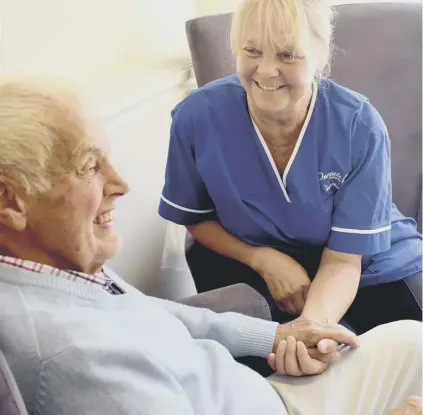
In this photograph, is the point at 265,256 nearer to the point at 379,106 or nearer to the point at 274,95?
the point at 274,95

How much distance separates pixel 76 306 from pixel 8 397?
0.19m

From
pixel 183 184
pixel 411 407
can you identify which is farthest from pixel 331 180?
pixel 411 407

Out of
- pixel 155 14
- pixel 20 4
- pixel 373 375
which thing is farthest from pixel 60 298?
pixel 155 14

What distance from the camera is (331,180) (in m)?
1.32

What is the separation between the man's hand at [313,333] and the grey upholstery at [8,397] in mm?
578

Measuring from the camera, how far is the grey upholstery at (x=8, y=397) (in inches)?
26.2

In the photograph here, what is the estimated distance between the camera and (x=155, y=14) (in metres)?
1.91

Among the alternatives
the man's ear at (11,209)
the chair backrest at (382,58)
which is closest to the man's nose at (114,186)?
the man's ear at (11,209)

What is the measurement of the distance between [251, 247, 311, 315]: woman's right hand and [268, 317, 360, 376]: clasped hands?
0.19 meters

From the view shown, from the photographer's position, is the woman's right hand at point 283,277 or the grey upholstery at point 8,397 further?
the woman's right hand at point 283,277

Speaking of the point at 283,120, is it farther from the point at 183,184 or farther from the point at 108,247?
the point at 108,247

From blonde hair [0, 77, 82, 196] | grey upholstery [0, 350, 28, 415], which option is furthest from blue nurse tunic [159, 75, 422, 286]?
grey upholstery [0, 350, 28, 415]

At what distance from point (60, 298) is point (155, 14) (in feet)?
4.16

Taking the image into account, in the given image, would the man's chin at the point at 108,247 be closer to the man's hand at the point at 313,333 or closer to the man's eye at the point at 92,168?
the man's eye at the point at 92,168
